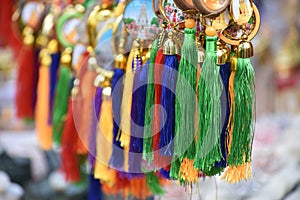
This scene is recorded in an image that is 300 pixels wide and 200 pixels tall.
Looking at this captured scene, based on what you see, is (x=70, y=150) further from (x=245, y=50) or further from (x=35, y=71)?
(x=245, y=50)

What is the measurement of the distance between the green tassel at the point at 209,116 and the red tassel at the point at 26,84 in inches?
29.7

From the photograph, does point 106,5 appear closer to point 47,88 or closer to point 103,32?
point 103,32

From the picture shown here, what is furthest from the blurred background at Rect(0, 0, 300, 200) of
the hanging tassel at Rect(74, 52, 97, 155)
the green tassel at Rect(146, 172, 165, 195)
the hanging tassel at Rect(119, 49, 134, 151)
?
the hanging tassel at Rect(74, 52, 97, 155)

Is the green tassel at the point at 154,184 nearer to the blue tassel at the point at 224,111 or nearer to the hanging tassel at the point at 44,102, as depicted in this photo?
the blue tassel at the point at 224,111

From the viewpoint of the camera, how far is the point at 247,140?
923mm

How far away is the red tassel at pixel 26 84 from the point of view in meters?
1.57

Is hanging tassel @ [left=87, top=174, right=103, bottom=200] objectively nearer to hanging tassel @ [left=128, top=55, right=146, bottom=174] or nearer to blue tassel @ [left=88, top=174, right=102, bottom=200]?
blue tassel @ [left=88, top=174, right=102, bottom=200]

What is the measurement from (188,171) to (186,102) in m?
0.10

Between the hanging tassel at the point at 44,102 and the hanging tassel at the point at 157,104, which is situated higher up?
the hanging tassel at the point at 157,104

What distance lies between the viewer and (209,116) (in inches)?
35.6

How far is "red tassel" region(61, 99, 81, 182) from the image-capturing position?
1336mm

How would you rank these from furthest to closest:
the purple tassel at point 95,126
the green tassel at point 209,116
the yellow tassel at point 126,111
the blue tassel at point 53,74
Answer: the blue tassel at point 53,74 < the purple tassel at point 95,126 < the yellow tassel at point 126,111 < the green tassel at point 209,116

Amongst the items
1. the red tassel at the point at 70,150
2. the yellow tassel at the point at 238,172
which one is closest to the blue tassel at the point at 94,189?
the red tassel at the point at 70,150

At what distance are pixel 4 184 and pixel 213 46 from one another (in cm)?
86
